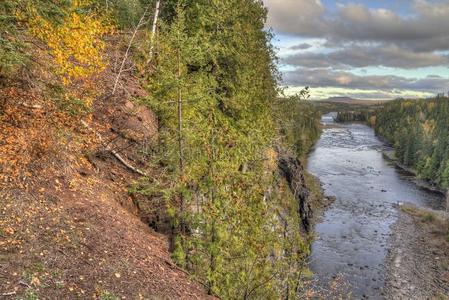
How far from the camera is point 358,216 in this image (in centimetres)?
5594

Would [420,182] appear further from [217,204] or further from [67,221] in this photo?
[67,221]

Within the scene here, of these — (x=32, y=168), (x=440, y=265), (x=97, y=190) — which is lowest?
(x=440, y=265)

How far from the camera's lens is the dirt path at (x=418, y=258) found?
35906 mm

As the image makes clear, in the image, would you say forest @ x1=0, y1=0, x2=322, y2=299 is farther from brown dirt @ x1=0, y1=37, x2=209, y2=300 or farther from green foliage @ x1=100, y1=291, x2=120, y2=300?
green foliage @ x1=100, y1=291, x2=120, y2=300

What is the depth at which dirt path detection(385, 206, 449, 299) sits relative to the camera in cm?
3591

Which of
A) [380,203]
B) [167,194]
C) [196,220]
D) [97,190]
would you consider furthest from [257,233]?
[380,203]

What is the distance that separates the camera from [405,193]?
7144cm

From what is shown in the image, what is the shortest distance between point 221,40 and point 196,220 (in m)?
14.2

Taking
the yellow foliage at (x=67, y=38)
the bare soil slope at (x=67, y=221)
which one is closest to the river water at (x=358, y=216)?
the bare soil slope at (x=67, y=221)

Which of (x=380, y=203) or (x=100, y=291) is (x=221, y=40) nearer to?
(x=100, y=291)

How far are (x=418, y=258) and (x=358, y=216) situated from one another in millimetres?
13272

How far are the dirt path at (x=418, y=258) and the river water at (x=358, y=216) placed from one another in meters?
1.22

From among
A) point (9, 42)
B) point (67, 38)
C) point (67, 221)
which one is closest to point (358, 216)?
point (67, 221)

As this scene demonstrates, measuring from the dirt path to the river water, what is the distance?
47.9 inches
